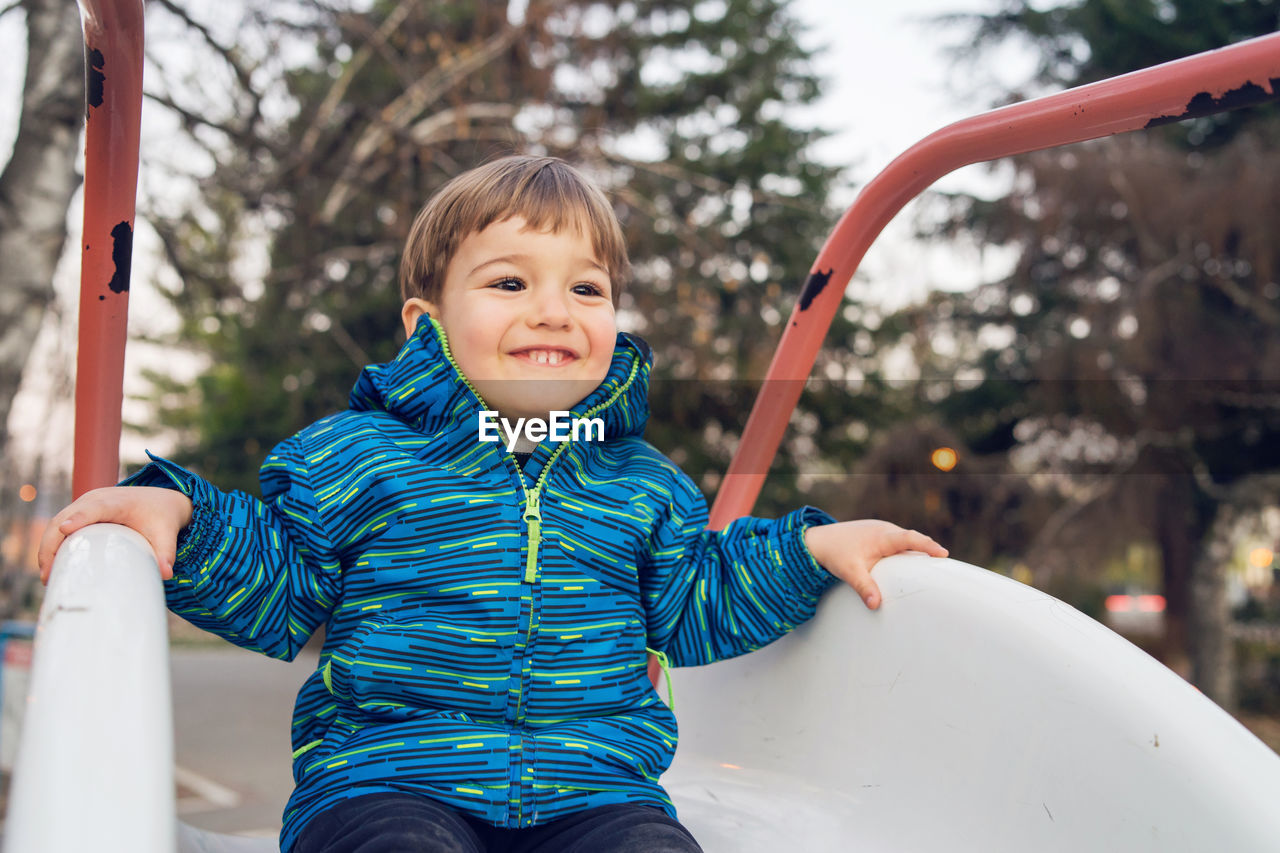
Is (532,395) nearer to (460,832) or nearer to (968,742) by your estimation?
(460,832)

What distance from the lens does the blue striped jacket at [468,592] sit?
88 cm

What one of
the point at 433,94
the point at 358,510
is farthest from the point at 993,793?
the point at 433,94

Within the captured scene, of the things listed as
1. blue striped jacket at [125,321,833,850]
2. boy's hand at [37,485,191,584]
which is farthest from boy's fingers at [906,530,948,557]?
boy's hand at [37,485,191,584]

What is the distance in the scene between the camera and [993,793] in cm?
91

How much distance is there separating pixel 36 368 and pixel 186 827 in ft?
16.7

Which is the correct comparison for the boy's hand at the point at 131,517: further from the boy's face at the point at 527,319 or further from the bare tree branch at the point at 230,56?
the bare tree branch at the point at 230,56

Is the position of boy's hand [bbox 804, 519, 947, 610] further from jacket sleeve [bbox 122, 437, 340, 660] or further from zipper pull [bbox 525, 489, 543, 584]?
jacket sleeve [bbox 122, 437, 340, 660]

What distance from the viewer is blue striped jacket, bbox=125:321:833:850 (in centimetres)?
88

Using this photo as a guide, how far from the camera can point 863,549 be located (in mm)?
1030

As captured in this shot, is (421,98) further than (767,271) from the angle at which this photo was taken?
No

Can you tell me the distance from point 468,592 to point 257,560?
0.64ft

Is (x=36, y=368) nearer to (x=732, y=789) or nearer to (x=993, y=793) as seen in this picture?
(x=732, y=789)

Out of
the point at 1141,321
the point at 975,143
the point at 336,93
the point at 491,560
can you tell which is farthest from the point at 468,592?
the point at 1141,321

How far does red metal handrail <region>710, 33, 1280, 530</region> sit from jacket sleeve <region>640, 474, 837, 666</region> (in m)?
0.24
